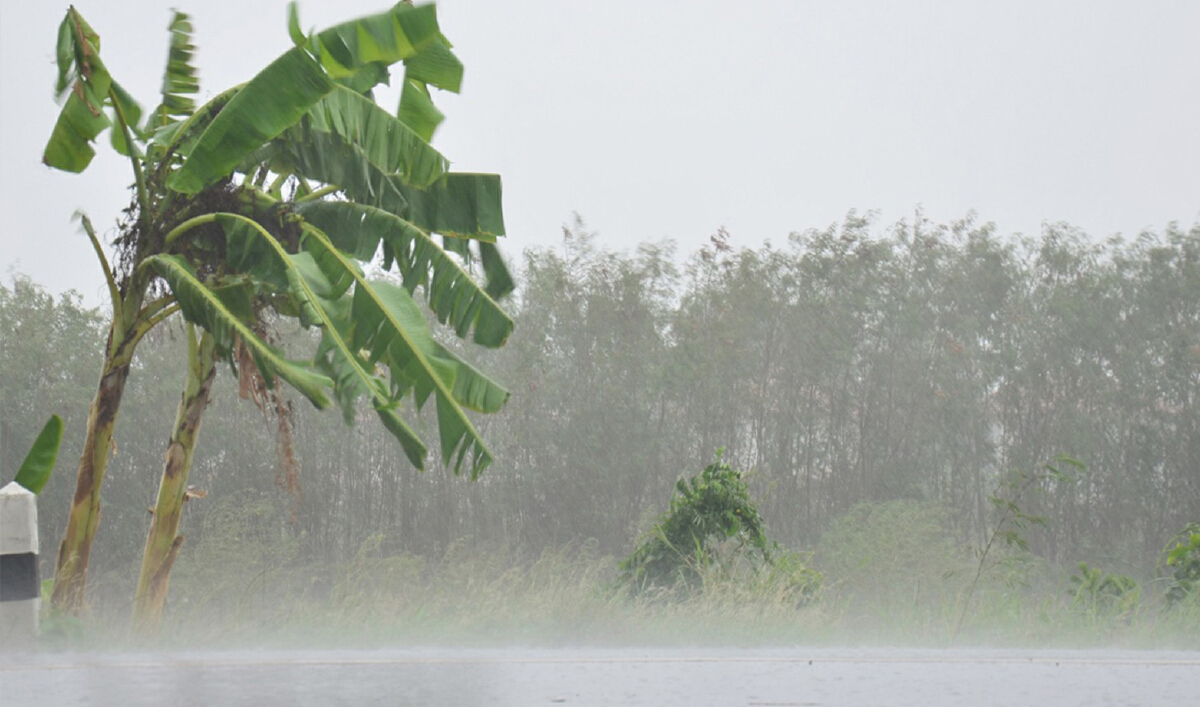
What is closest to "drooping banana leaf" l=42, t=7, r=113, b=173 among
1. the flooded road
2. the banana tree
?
the banana tree

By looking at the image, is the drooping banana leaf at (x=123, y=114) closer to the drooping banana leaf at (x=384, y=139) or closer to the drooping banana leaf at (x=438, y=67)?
the drooping banana leaf at (x=384, y=139)

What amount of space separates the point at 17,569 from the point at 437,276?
9.68 ft

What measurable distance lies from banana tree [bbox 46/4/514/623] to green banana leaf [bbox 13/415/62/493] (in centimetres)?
353

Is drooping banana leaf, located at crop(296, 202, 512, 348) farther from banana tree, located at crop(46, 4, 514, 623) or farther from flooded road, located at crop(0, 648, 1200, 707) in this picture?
flooded road, located at crop(0, 648, 1200, 707)

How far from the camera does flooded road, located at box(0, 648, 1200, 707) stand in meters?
3.20

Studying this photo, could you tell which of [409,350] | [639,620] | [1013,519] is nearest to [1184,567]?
[1013,519]

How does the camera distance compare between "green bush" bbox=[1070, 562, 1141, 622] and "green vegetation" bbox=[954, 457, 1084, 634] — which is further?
"green bush" bbox=[1070, 562, 1141, 622]

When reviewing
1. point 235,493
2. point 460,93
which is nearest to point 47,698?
point 460,93

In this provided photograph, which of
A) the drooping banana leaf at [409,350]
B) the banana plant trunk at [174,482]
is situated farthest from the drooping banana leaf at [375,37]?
the banana plant trunk at [174,482]

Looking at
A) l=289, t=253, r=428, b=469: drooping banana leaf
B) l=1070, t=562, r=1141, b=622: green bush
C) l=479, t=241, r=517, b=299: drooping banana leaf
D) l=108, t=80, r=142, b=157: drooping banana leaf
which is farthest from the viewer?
l=479, t=241, r=517, b=299: drooping banana leaf

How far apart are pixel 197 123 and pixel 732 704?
225 inches

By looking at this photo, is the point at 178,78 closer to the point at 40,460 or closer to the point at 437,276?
the point at 437,276

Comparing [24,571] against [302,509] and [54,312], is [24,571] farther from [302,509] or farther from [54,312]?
[54,312]

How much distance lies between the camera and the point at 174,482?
25.2ft
